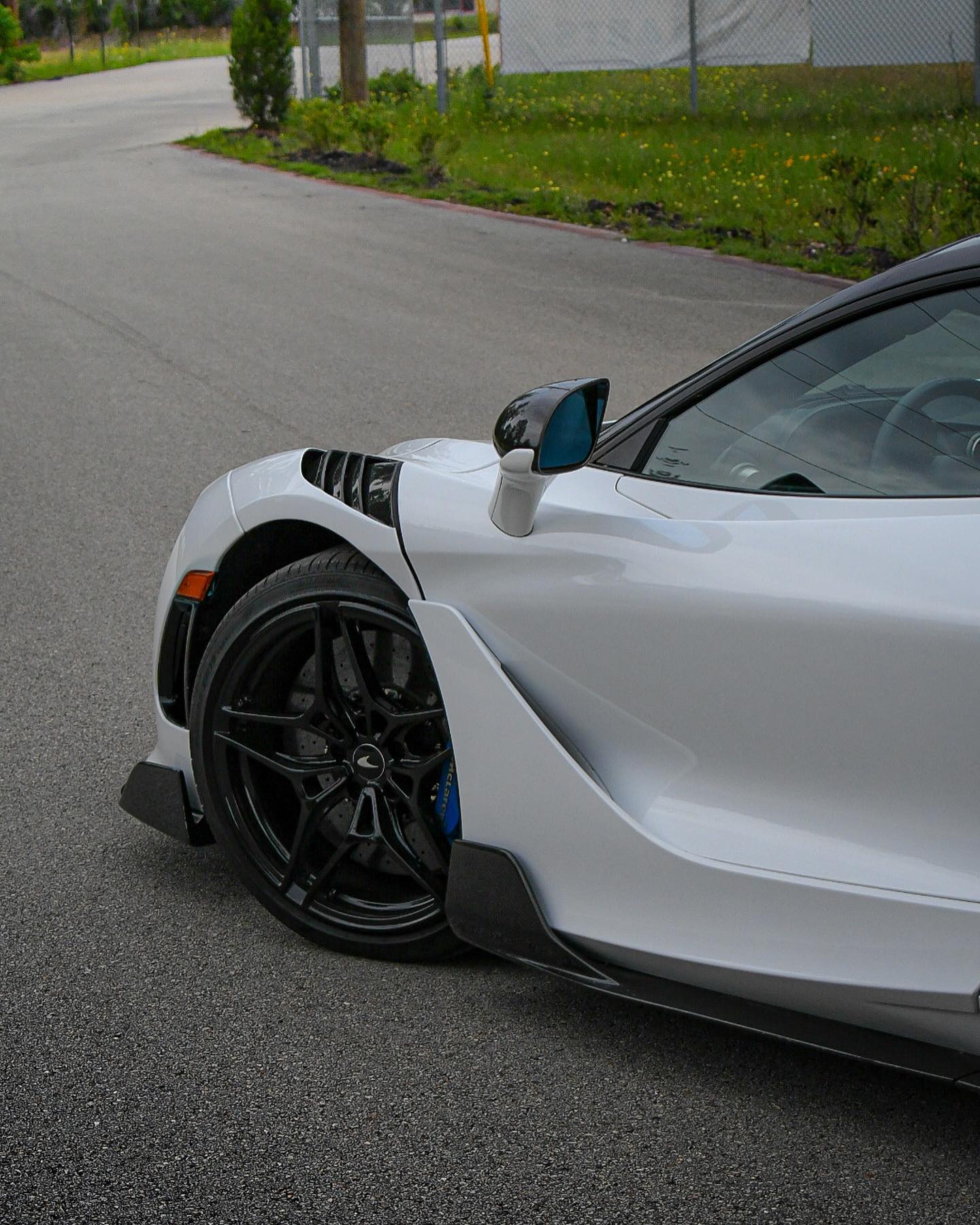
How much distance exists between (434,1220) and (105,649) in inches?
110

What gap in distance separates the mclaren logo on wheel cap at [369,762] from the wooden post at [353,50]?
2256 cm

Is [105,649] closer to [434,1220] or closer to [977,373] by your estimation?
[434,1220]

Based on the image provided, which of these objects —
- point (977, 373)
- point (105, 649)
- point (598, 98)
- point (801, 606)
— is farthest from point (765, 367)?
point (598, 98)

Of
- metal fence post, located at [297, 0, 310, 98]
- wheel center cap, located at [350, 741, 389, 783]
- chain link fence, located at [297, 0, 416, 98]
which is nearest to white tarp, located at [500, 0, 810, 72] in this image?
metal fence post, located at [297, 0, 310, 98]

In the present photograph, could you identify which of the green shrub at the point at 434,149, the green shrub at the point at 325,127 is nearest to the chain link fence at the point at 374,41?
the green shrub at the point at 325,127

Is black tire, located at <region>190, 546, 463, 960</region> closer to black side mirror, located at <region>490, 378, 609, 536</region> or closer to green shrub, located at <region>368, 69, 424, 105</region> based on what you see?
black side mirror, located at <region>490, 378, 609, 536</region>

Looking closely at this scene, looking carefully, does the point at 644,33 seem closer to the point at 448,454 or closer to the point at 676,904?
the point at 448,454

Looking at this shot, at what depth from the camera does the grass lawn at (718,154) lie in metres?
12.0

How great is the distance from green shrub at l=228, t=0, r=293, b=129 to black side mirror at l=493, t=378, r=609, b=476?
23.4m

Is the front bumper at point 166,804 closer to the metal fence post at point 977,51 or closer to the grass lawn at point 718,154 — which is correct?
the grass lawn at point 718,154

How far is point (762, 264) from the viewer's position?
1177cm

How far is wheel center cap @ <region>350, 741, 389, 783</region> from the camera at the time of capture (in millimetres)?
2756

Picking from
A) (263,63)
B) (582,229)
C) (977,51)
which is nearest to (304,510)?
(582,229)

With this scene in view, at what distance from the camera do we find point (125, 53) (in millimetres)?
54938
